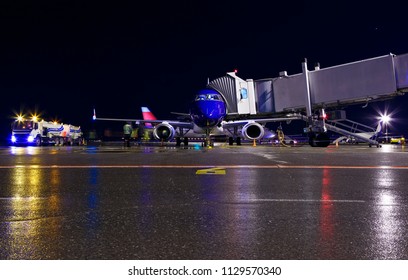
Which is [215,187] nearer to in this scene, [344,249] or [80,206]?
[80,206]

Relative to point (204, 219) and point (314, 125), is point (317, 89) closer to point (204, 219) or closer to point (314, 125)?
point (314, 125)

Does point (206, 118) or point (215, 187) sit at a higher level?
point (206, 118)

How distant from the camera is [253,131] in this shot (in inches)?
1175

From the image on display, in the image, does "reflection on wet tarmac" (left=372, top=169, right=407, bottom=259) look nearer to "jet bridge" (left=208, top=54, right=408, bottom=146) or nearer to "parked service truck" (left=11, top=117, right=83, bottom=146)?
"jet bridge" (left=208, top=54, right=408, bottom=146)

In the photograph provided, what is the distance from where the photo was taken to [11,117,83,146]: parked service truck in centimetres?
3688

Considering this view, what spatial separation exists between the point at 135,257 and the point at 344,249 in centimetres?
174

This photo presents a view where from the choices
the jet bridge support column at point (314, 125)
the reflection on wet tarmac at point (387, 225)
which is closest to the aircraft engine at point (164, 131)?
the jet bridge support column at point (314, 125)

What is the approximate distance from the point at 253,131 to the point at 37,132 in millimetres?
23761

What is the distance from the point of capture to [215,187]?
21.7ft

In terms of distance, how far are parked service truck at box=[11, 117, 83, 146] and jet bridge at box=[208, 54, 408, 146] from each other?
20252 millimetres

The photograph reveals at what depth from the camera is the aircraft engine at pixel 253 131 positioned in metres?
29.5

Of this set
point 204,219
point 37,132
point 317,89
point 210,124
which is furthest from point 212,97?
point 204,219

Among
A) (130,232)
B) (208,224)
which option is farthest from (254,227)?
(130,232)

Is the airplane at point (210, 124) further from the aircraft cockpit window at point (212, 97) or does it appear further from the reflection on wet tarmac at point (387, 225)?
the reflection on wet tarmac at point (387, 225)
